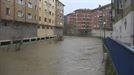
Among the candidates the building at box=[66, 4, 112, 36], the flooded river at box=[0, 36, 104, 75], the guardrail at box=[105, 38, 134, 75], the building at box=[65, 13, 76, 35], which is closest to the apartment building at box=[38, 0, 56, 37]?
the flooded river at box=[0, 36, 104, 75]

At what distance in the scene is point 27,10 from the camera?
48531 mm

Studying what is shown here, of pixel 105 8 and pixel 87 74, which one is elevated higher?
pixel 105 8

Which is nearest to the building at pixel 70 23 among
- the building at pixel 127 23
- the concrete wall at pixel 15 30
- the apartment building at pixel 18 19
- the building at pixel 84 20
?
the building at pixel 84 20

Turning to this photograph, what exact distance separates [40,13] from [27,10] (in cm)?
1029

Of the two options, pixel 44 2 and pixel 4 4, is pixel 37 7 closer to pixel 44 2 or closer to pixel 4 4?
pixel 44 2

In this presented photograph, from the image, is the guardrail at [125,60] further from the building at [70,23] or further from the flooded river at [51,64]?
the building at [70,23]

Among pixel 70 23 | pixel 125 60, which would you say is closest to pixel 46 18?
pixel 125 60

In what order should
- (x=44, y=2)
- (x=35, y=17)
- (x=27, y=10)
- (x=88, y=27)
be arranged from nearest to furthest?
(x=27, y=10)
(x=35, y=17)
(x=44, y=2)
(x=88, y=27)

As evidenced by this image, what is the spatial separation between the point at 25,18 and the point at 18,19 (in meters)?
3.43

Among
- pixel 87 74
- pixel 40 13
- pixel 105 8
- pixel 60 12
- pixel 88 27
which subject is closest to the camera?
pixel 87 74

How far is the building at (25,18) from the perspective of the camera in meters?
38.8

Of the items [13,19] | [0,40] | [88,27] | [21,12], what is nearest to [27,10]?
[21,12]

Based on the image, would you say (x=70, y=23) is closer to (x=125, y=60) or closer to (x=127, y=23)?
(x=127, y=23)

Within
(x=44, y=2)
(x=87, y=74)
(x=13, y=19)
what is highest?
(x=44, y=2)
